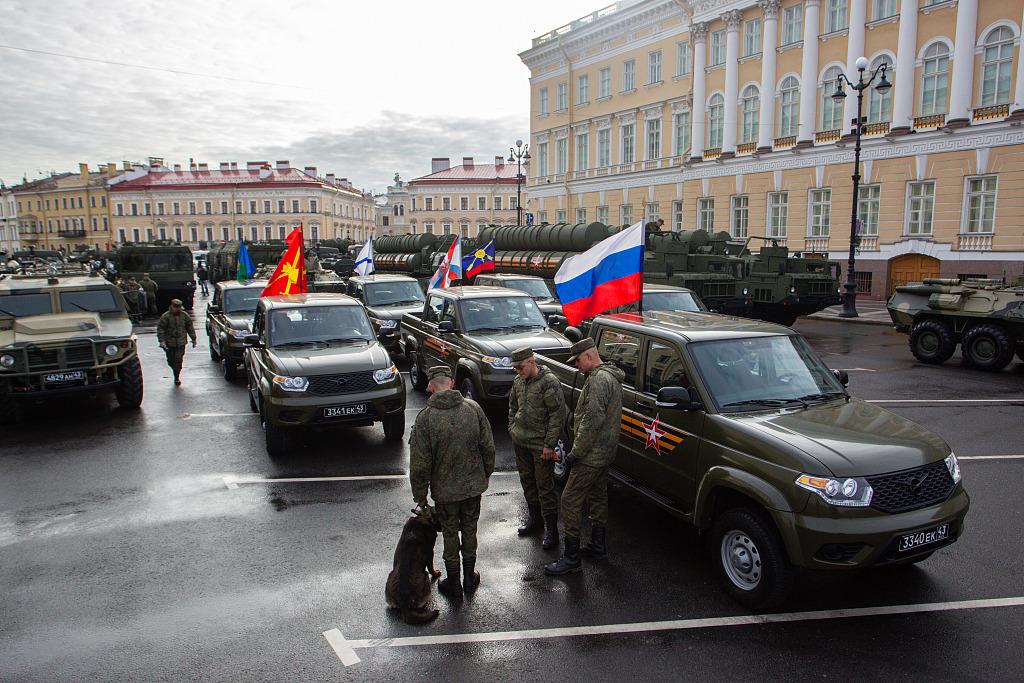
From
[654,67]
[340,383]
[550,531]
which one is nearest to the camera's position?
[550,531]

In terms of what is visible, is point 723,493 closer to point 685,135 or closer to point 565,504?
point 565,504

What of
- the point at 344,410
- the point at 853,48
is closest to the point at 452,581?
the point at 344,410

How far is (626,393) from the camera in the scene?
21.0 ft

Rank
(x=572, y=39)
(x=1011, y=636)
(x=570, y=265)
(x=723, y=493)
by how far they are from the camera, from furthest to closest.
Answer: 1. (x=572, y=39)
2. (x=570, y=265)
3. (x=723, y=493)
4. (x=1011, y=636)

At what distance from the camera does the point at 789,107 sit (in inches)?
1286

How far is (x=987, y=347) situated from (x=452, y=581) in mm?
13560

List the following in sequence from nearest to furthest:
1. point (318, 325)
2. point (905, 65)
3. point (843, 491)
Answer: point (843, 491)
point (318, 325)
point (905, 65)

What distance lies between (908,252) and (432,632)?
28.8 metres

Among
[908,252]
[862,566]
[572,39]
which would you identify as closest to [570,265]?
[862,566]

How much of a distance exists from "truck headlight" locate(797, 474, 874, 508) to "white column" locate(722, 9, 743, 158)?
33.1m

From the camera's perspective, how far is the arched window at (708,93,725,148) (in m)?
36.0

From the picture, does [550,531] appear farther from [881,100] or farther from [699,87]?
[699,87]

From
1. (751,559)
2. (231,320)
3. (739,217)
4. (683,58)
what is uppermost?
(683,58)

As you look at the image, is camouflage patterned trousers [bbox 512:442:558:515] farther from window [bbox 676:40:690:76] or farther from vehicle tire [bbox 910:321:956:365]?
window [bbox 676:40:690:76]
